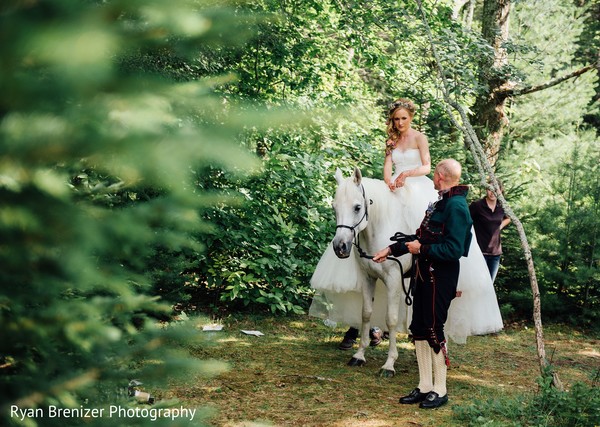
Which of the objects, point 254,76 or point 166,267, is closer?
point 166,267

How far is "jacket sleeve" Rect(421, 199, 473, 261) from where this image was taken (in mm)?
4730

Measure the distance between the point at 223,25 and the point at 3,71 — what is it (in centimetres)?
48

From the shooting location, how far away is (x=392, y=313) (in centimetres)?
611

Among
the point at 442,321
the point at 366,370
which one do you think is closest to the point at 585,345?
the point at 366,370

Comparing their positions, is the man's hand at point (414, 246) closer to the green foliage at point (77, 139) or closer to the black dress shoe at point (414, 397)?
the black dress shoe at point (414, 397)

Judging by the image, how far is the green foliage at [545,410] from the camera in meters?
4.35

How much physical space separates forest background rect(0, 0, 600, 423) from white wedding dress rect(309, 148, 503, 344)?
1.04 meters

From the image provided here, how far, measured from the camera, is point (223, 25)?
4.36ft

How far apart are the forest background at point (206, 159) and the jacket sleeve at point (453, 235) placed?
1.71m

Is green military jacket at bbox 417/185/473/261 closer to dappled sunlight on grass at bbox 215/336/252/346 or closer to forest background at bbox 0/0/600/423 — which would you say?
forest background at bbox 0/0/600/423

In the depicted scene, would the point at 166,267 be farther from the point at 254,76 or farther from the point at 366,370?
the point at 254,76

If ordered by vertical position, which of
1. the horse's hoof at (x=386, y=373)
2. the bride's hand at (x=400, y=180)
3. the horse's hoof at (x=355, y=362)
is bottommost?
the horse's hoof at (x=386, y=373)

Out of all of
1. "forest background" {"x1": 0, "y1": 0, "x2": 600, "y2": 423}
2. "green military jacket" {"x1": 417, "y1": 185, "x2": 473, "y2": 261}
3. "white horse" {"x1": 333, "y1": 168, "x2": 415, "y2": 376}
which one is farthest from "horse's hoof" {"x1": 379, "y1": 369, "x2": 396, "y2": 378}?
"forest background" {"x1": 0, "y1": 0, "x2": 600, "y2": 423}

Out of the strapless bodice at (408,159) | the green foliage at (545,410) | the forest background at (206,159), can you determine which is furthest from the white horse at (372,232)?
the green foliage at (545,410)
